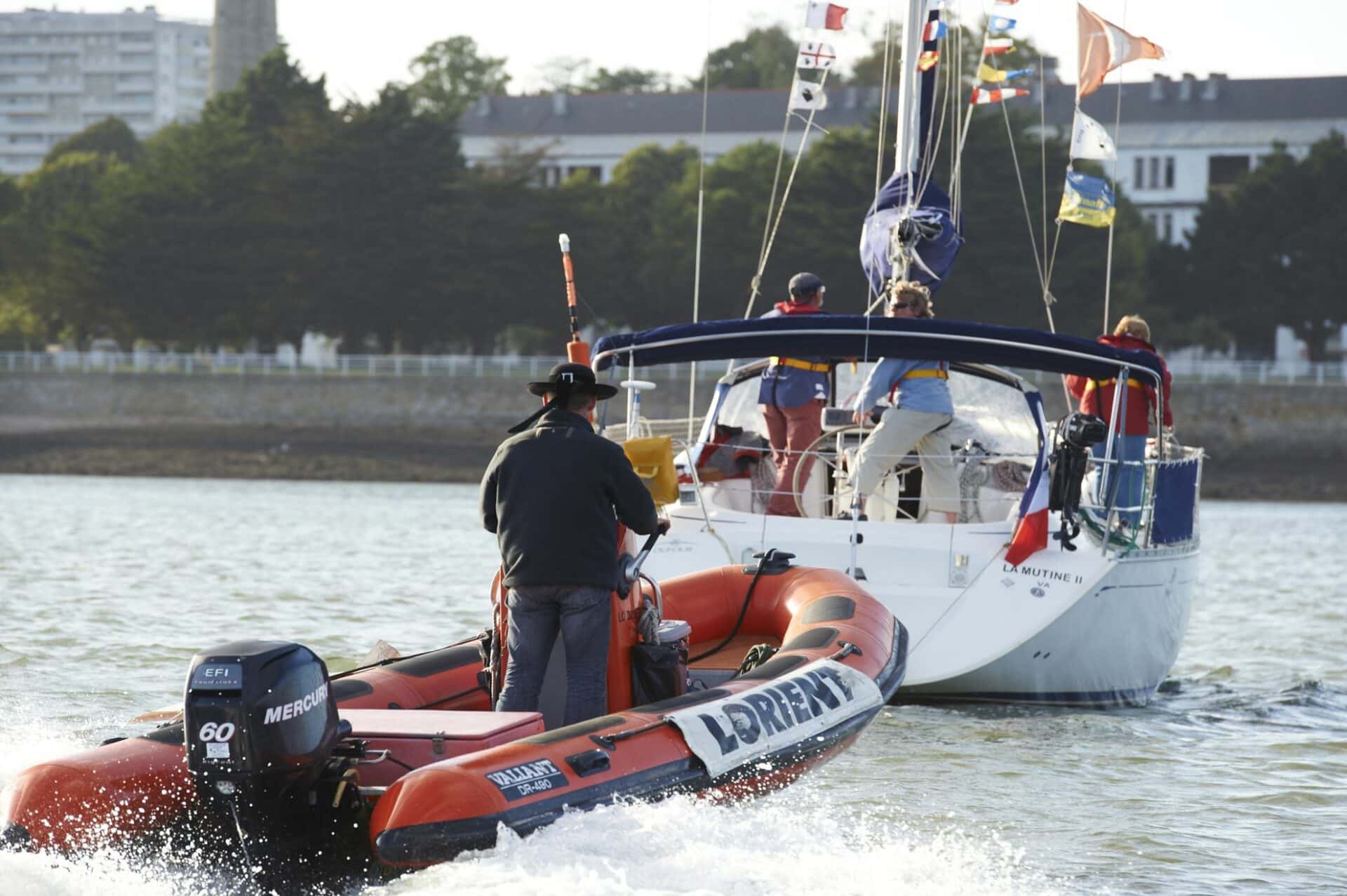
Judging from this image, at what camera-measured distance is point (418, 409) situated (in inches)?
1811

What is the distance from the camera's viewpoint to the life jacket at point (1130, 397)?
11.0 meters

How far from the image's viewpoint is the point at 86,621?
13688mm

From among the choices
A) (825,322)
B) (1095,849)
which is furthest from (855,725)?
(825,322)

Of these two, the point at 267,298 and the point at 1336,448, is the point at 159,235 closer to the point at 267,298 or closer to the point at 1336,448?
the point at 267,298

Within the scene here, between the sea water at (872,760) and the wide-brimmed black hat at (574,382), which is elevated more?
the wide-brimmed black hat at (574,382)

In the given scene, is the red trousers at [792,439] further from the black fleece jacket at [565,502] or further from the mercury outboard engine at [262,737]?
the mercury outboard engine at [262,737]

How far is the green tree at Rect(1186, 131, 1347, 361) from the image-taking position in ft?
181

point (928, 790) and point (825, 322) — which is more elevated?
point (825, 322)

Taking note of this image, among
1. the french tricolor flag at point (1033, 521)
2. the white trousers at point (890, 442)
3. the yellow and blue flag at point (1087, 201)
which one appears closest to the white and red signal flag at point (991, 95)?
the yellow and blue flag at point (1087, 201)

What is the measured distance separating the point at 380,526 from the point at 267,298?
97.9 ft

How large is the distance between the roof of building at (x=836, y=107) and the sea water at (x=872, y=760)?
50292 mm

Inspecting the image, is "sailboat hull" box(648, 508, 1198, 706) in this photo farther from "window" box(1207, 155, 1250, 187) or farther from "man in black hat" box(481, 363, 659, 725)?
"window" box(1207, 155, 1250, 187)

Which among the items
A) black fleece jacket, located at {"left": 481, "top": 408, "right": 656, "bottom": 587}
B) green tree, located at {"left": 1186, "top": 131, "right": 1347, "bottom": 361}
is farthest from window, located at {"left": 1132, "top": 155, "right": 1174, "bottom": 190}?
black fleece jacket, located at {"left": 481, "top": 408, "right": 656, "bottom": 587}

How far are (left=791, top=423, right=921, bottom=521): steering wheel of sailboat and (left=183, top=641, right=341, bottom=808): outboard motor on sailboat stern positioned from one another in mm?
4835
